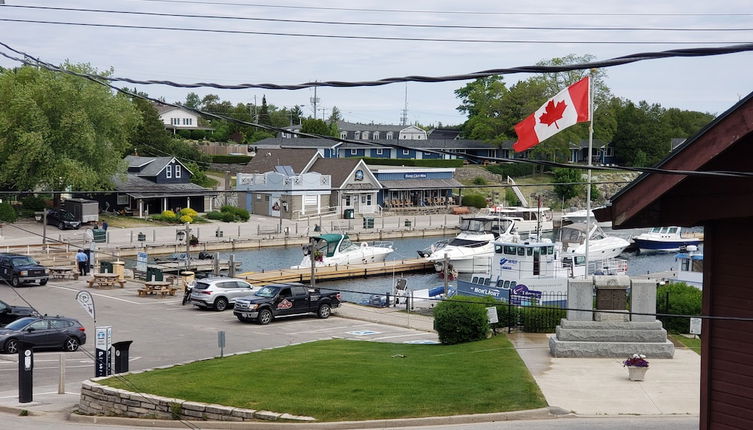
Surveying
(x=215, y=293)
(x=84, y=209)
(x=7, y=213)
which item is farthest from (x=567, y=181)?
(x=215, y=293)

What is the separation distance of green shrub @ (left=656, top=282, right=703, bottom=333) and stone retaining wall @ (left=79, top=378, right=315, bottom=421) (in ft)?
49.1

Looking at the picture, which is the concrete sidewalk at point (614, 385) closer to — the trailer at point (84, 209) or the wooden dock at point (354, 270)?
the wooden dock at point (354, 270)

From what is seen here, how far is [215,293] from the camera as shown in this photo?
132 ft

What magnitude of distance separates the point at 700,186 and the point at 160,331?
2734cm

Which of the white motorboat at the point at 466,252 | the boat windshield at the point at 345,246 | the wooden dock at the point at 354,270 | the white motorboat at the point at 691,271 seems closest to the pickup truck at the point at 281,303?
the wooden dock at the point at 354,270

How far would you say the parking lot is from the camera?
93.1ft

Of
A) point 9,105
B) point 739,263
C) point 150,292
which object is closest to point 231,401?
point 739,263

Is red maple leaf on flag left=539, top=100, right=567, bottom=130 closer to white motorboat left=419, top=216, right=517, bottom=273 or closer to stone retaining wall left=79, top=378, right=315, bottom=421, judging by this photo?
stone retaining wall left=79, top=378, right=315, bottom=421

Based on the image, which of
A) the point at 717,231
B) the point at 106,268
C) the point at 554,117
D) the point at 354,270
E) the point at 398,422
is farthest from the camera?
the point at 354,270

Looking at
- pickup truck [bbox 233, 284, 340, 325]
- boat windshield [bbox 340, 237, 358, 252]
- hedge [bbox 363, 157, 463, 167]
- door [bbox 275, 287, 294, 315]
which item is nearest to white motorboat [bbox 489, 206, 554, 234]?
boat windshield [bbox 340, 237, 358, 252]

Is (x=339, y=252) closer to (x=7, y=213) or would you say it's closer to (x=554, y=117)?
(x=7, y=213)

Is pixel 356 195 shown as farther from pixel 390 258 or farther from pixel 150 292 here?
pixel 150 292

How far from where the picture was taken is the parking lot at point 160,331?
28391 mm

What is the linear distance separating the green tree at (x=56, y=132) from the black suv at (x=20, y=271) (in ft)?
98.0
